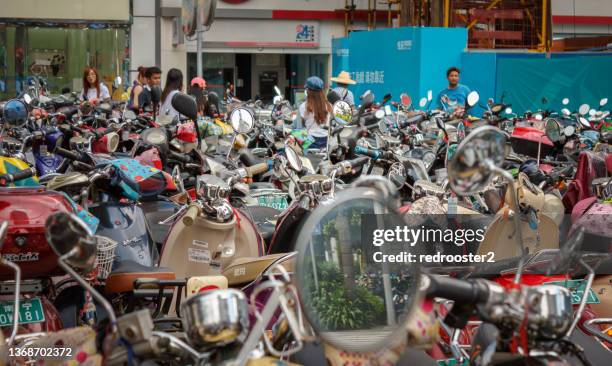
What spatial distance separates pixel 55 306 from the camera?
461cm

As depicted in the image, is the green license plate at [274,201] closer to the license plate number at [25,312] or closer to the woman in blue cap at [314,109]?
the woman in blue cap at [314,109]

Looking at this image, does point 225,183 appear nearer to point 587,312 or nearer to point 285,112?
point 587,312

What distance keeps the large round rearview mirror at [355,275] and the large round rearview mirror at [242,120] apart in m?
5.92

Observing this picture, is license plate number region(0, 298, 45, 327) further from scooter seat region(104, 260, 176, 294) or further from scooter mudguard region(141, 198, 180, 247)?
scooter mudguard region(141, 198, 180, 247)

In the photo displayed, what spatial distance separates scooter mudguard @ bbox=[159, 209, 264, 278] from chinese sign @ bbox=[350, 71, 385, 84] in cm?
1798

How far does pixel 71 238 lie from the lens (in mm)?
2633

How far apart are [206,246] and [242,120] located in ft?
11.3

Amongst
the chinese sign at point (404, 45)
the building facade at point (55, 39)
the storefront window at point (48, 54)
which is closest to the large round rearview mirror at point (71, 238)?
the chinese sign at point (404, 45)

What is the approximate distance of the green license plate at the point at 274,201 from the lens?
7567 millimetres

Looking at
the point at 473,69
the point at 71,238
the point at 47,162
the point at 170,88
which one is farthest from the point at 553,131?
the point at 473,69

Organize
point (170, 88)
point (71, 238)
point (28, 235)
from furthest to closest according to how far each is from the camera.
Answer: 1. point (170, 88)
2. point (28, 235)
3. point (71, 238)

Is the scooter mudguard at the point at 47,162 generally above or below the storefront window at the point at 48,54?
below

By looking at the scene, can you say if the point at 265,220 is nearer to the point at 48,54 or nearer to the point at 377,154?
the point at 377,154

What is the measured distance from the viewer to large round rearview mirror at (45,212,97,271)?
2.63m
